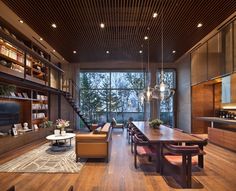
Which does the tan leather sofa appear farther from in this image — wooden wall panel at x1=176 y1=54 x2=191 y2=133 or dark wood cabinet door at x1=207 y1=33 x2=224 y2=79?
wooden wall panel at x1=176 y1=54 x2=191 y2=133

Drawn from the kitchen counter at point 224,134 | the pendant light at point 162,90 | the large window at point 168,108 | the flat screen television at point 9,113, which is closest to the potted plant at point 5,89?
the flat screen television at point 9,113

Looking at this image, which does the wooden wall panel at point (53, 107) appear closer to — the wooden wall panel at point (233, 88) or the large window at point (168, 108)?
the large window at point (168, 108)

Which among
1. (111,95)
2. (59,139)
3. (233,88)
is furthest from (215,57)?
(111,95)

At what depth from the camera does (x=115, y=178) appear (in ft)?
13.2

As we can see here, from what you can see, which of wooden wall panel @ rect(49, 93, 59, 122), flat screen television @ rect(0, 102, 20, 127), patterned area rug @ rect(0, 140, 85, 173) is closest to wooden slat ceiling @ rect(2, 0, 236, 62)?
flat screen television @ rect(0, 102, 20, 127)

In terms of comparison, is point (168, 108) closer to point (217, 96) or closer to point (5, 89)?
point (217, 96)

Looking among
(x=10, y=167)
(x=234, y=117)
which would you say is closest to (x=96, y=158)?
(x=10, y=167)

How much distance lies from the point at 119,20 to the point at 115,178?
14.6 feet

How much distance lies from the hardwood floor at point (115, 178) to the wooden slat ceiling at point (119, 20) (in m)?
4.08

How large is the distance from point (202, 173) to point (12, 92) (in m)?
6.71

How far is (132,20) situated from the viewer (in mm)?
6020

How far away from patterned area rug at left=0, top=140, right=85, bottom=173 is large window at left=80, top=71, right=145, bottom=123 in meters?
6.42

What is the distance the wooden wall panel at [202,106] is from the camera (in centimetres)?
970

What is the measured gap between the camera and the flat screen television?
22.5ft
